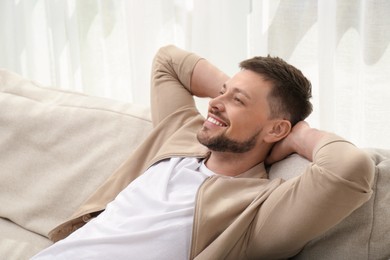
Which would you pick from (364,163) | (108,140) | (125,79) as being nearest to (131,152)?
(108,140)

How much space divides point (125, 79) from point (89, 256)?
164 centimetres

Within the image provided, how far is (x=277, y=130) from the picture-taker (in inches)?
66.8

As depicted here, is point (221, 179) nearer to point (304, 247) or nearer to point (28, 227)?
point (304, 247)

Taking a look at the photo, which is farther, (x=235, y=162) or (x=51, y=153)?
(x=51, y=153)

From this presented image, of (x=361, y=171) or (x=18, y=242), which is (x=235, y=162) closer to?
(x=361, y=171)

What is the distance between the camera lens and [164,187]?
1.69m

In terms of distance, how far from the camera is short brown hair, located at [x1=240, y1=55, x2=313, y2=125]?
1688 millimetres

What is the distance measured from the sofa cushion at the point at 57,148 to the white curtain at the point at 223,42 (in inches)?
27.4

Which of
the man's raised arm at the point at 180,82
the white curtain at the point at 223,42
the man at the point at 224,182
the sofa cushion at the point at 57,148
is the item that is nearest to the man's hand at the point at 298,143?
the man at the point at 224,182

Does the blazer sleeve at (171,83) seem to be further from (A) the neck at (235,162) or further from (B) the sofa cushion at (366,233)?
(B) the sofa cushion at (366,233)

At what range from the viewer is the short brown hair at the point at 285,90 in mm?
1688

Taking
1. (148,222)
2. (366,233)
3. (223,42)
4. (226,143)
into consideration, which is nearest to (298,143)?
(226,143)

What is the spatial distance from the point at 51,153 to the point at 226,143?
0.75 metres

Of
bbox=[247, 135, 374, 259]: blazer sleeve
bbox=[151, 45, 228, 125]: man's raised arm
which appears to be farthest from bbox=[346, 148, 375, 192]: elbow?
bbox=[151, 45, 228, 125]: man's raised arm
